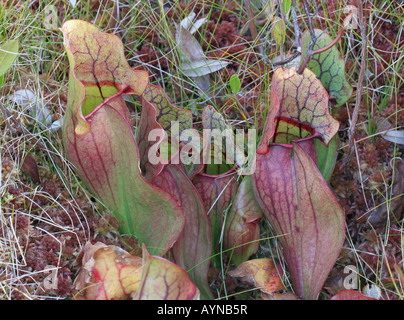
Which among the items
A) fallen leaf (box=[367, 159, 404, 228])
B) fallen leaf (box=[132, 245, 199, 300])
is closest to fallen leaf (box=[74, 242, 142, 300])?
fallen leaf (box=[132, 245, 199, 300])

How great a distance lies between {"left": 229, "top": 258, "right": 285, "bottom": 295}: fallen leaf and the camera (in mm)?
1411

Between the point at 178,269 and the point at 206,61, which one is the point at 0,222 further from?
the point at 206,61

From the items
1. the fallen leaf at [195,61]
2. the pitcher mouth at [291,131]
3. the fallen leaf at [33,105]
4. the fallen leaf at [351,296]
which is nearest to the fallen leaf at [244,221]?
the pitcher mouth at [291,131]

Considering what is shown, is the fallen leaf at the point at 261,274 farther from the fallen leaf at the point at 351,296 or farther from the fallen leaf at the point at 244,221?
the fallen leaf at the point at 351,296

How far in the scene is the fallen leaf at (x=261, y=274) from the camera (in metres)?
1.41

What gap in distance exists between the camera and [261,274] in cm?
142

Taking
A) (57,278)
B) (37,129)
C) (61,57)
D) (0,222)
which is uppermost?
(61,57)

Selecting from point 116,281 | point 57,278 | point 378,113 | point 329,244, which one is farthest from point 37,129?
point 378,113

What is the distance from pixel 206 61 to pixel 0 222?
1.08m

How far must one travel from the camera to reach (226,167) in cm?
149

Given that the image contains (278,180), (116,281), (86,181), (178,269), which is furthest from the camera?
(86,181)

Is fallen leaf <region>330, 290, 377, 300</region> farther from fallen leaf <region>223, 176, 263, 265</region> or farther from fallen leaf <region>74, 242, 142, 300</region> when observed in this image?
fallen leaf <region>74, 242, 142, 300</region>

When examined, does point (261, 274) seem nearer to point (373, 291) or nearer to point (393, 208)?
point (373, 291)

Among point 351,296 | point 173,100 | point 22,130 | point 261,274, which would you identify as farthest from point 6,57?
point 351,296
